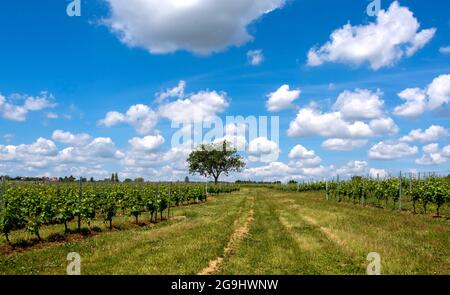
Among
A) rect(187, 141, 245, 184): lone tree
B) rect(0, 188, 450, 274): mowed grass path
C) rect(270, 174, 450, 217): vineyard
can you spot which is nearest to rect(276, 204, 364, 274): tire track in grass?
rect(0, 188, 450, 274): mowed grass path

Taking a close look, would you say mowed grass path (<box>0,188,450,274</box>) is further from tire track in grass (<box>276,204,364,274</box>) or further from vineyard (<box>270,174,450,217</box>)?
vineyard (<box>270,174,450,217</box>)

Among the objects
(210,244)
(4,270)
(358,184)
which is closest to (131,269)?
(4,270)

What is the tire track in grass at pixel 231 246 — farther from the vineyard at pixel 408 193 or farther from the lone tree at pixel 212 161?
the lone tree at pixel 212 161

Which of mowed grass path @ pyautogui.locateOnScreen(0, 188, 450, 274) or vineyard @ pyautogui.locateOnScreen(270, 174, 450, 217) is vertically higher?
vineyard @ pyautogui.locateOnScreen(270, 174, 450, 217)

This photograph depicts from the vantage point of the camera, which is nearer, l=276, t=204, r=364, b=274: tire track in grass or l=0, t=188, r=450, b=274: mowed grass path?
l=0, t=188, r=450, b=274: mowed grass path

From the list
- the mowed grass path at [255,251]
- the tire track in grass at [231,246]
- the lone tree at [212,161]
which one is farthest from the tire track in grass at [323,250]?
the lone tree at [212,161]

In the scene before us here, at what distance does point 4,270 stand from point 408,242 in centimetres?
1288

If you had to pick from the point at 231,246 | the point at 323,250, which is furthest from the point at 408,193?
the point at 231,246

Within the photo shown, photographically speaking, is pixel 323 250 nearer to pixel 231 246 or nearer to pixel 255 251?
pixel 255 251

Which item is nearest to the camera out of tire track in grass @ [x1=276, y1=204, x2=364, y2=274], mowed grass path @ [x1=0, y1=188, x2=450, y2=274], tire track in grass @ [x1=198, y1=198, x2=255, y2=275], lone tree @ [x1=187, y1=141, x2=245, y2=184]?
tire track in grass @ [x1=198, y1=198, x2=255, y2=275]

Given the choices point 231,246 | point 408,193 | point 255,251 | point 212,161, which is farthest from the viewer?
point 212,161
